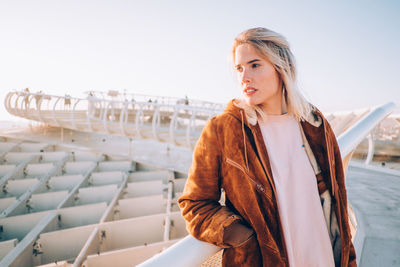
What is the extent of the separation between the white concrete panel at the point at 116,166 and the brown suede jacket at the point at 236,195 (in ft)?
33.2

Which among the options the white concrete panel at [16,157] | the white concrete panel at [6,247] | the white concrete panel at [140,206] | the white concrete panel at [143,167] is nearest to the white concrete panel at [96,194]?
the white concrete panel at [140,206]

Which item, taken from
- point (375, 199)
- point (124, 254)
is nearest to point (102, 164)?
point (124, 254)

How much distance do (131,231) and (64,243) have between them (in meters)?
2.05

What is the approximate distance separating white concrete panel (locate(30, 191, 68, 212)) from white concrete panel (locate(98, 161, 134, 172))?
231 cm

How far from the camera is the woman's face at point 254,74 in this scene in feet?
2.90

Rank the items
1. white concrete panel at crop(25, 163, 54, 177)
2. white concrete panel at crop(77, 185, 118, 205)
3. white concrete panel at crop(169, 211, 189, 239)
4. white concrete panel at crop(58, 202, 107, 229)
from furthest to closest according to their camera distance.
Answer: white concrete panel at crop(25, 163, 54, 177)
white concrete panel at crop(77, 185, 118, 205)
white concrete panel at crop(58, 202, 107, 229)
white concrete panel at crop(169, 211, 189, 239)

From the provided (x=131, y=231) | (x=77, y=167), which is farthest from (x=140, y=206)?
(x=77, y=167)

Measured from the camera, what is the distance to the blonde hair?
2.89 feet

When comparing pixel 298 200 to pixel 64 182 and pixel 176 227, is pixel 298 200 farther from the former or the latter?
pixel 64 182

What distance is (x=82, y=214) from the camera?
298 inches

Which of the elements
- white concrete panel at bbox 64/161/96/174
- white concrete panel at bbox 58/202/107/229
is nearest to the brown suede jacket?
white concrete panel at bbox 58/202/107/229

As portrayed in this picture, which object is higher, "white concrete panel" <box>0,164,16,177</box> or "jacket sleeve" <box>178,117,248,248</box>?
"jacket sleeve" <box>178,117,248,248</box>

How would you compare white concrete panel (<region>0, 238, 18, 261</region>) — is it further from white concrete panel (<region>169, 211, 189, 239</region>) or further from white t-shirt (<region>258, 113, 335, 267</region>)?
white t-shirt (<region>258, 113, 335, 267</region>)

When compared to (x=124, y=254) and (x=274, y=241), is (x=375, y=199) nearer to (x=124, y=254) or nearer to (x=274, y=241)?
(x=274, y=241)
